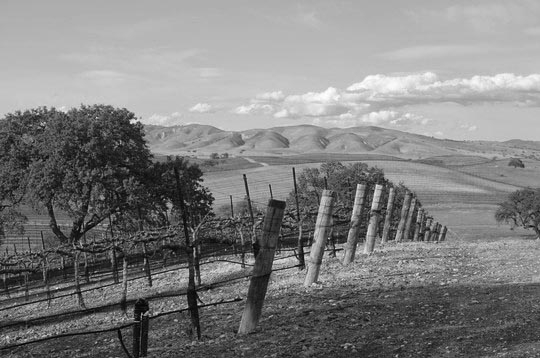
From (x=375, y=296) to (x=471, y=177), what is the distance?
4220 inches

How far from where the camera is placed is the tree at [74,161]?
3569 cm

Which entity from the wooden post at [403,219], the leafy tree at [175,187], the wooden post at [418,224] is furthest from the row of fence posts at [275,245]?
the leafy tree at [175,187]

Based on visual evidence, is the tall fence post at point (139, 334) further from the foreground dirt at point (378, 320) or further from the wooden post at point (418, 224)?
the wooden post at point (418, 224)

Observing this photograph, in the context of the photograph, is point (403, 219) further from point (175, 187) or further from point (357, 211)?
point (175, 187)

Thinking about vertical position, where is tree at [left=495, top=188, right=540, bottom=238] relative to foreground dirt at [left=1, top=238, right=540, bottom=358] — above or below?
below

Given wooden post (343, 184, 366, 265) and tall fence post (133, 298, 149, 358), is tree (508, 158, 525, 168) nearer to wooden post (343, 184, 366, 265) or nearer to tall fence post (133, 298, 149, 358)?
wooden post (343, 184, 366, 265)

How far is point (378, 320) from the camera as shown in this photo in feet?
27.7

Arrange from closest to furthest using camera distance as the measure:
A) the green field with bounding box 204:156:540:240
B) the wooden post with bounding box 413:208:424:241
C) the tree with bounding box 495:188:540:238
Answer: the wooden post with bounding box 413:208:424:241 < the tree with bounding box 495:188:540:238 < the green field with bounding box 204:156:540:240

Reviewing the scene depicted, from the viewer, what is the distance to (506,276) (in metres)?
12.0

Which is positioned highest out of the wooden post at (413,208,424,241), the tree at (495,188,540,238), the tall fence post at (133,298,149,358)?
the tall fence post at (133,298,149,358)

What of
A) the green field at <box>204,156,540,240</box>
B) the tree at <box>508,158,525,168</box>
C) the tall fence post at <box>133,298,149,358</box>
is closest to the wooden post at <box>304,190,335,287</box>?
the tall fence post at <box>133,298,149,358</box>

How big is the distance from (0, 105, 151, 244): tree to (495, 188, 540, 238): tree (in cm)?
4228

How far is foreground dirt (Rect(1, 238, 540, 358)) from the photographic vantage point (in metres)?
7.05

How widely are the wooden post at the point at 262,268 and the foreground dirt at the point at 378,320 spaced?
0.79 feet
